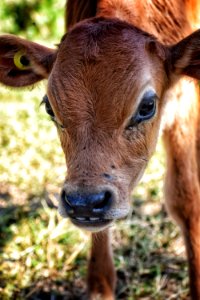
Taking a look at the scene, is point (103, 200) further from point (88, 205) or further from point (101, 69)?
point (101, 69)

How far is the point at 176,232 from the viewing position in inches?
275

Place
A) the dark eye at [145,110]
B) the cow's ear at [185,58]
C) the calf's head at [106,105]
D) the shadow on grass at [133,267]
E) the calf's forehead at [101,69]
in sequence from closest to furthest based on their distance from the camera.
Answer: the calf's head at [106,105], the calf's forehead at [101,69], the dark eye at [145,110], the cow's ear at [185,58], the shadow on grass at [133,267]

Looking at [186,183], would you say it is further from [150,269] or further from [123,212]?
[123,212]

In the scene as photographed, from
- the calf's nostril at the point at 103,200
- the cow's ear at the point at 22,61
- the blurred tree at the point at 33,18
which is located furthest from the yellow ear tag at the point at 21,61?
the blurred tree at the point at 33,18

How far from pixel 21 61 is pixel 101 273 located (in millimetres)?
1937

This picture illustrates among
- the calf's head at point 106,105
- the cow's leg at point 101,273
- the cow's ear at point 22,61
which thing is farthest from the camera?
the cow's leg at point 101,273

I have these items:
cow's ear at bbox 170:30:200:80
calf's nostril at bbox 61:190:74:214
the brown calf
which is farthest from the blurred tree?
calf's nostril at bbox 61:190:74:214

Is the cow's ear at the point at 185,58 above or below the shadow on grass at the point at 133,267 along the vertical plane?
above

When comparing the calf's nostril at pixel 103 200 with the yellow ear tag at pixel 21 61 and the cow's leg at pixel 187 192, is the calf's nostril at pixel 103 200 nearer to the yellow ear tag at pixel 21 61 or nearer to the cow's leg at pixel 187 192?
the yellow ear tag at pixel 21 61

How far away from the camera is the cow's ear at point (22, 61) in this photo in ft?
17.0

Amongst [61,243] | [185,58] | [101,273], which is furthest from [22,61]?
[61,243]

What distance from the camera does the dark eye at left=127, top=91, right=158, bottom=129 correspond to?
472 cm

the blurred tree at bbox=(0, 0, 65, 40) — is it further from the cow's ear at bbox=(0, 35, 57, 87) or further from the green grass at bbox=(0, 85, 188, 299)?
the cow's ear at bbox=(0, 35, 57, 87)

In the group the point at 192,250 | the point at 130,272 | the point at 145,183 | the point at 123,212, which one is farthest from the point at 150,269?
the point at 123,212
